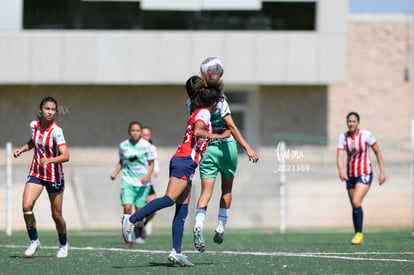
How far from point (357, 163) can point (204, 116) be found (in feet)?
16.7

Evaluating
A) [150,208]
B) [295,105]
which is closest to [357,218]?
[150,208]

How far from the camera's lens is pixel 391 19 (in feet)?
107

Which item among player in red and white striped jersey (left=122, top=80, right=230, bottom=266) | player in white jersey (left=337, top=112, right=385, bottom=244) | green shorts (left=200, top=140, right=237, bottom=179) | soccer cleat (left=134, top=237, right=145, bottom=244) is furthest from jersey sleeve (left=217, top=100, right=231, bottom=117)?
soccer cleat (left=134, top=237, right=145, bottom=244)

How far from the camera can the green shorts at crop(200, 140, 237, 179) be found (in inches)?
379

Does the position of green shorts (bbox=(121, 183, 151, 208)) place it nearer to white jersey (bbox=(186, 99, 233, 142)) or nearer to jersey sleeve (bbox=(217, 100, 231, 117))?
white jersey (bbox=(186, 99, 233, 142))

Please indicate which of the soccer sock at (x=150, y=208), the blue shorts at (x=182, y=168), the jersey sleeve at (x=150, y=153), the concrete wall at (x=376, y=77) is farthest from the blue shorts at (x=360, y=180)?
the concrete wall at (x=376, y=77)

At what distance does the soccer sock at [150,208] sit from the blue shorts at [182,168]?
26 centimetres

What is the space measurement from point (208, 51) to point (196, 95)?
21.4 meters

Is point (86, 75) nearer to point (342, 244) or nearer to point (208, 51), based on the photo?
point (208, 51)

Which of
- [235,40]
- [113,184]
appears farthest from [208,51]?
[113,184]

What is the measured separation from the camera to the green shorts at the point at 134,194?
1424cm

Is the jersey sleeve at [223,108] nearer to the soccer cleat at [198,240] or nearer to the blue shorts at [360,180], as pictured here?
the soccer cleat at [198,240]

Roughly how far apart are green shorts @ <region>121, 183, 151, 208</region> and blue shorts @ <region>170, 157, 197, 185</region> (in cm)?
535

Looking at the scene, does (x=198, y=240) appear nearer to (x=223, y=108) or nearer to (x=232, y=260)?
(x=232, y=260)
